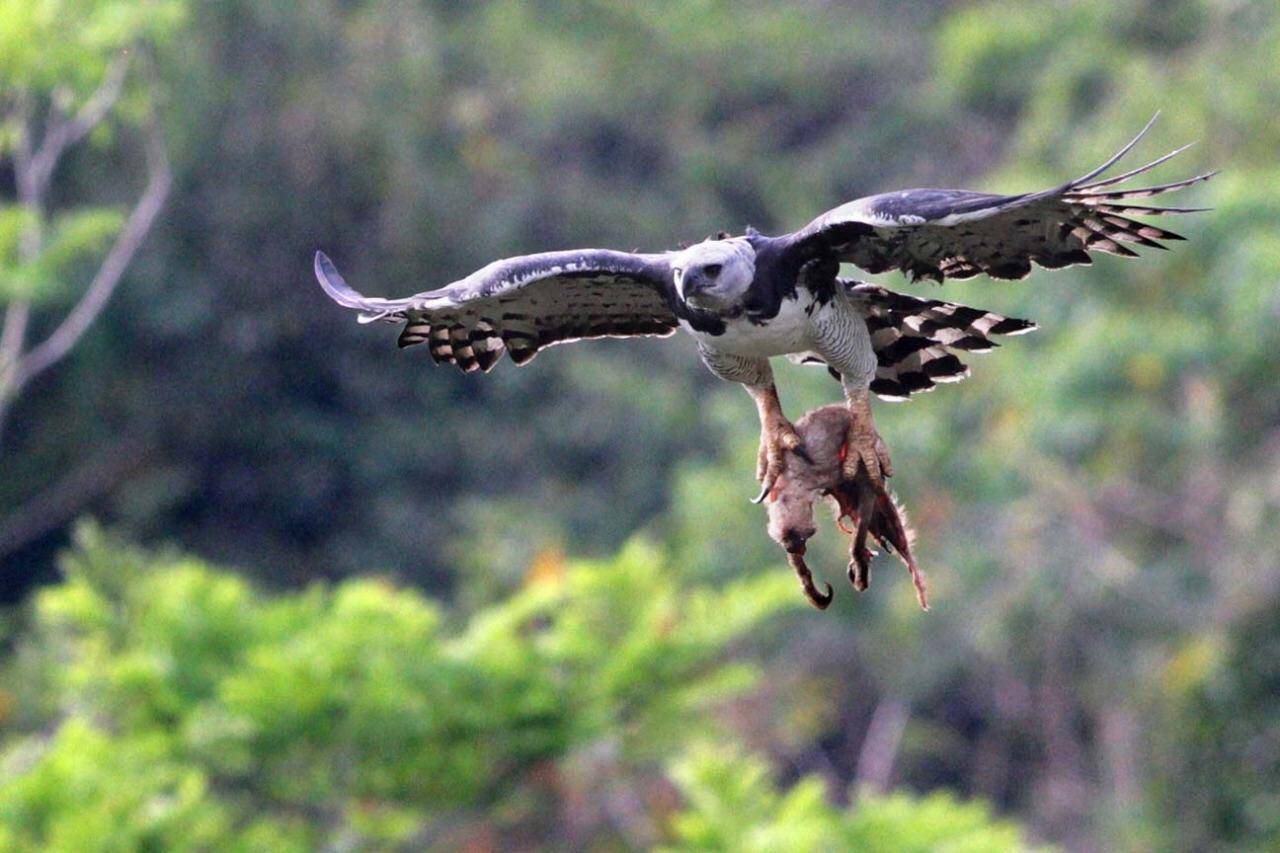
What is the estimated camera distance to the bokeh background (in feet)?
34.9

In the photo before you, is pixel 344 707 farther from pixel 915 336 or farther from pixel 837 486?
pixel 837 486

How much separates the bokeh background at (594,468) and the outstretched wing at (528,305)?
4.86 meters

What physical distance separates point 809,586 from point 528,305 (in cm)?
137

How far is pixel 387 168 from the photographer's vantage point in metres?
24.8

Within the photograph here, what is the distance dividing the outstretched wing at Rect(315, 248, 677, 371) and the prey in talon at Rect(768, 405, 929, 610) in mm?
475

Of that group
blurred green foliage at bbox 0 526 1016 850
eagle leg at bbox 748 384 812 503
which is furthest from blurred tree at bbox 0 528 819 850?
eagle leg at bbox 748 384 812 503

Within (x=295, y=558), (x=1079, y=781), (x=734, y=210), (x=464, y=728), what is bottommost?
(x=464, y=728)

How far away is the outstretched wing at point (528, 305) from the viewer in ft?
15.6

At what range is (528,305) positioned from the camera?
5348 millimetres

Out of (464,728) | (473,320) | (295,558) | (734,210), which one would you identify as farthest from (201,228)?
(473,320)

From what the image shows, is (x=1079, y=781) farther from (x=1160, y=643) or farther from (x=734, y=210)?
(x=734, y=210)

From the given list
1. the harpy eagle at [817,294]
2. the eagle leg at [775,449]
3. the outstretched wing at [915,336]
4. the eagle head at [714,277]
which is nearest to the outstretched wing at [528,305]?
the harpy eagle at [817,294]

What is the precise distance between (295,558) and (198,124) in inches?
204

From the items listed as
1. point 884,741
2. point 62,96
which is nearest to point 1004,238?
point 62,96
